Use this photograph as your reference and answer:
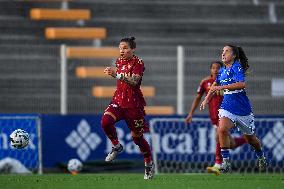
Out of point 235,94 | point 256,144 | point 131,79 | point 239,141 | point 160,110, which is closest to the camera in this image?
point 131,79

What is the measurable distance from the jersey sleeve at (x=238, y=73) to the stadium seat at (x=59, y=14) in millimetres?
11955

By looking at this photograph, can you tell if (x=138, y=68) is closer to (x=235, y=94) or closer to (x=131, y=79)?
(x=131, y=79)

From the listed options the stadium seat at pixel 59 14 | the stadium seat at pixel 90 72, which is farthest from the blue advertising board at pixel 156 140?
the stadium seat at pixel 59 14

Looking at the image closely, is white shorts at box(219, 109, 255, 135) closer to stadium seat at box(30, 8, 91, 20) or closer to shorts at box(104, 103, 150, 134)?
shorts at box(104, 103, 150, 134)

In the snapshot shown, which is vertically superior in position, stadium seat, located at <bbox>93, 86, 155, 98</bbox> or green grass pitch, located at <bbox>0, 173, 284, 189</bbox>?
stadium seat, located at <bbox>93, 86, 155, 98</bbox>

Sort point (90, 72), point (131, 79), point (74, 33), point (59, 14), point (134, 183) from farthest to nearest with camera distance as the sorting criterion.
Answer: point (59, 14)
point (74, 33)
point (90, 72)
point (131, 79)
point (134, 183)

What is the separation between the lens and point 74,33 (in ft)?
79.6

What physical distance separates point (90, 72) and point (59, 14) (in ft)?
11.0

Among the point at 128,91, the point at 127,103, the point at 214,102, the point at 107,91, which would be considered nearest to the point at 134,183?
the point at 127,103

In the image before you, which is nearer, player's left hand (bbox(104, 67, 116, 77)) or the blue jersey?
player's left hand (bbox(104, 67, 116, 77))

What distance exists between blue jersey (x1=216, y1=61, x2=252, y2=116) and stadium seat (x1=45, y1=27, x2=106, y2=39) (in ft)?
36.9

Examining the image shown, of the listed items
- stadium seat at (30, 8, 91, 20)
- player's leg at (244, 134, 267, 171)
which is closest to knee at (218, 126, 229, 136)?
player's leg at (244, 134, 267, 171)

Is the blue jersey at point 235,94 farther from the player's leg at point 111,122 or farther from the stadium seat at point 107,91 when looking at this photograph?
the stadium seat at point 107,91

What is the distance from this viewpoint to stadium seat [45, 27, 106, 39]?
23.9m
